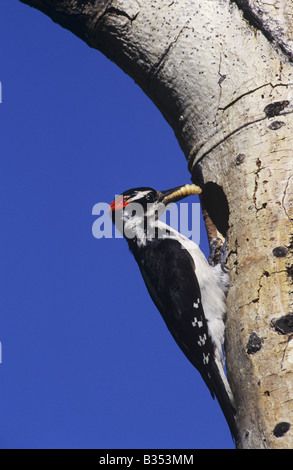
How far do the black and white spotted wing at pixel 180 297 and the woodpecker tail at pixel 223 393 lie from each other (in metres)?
0.05

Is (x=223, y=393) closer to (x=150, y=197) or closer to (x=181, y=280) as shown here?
(x=181, y=280)

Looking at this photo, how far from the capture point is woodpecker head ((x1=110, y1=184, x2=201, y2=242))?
168 inches

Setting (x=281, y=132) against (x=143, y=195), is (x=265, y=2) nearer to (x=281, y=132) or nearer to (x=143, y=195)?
(x=281, y=132)

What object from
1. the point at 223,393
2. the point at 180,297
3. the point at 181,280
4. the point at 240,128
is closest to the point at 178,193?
the point at 181,280

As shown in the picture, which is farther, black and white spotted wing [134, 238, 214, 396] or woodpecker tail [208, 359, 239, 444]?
black and white spotted wing [134, 238, 214, 396]

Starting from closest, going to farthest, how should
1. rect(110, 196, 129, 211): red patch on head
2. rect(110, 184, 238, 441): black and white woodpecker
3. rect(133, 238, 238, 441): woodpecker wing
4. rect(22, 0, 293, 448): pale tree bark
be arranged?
rect(22, 0, 293, 448): pale tree bark → rect(110, 184, 238, 441): black and white woodpecker → rect(133, 238, 238, 441): woodpecker wing → rect(110, 196, 129, 211): red patch on head

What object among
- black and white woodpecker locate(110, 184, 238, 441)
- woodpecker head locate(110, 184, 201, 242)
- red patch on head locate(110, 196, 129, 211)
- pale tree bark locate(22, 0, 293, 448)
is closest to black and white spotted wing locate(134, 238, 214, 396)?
black and white woodpecker locate(110, 184, 238, 441)

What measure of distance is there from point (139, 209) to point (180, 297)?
87 cm

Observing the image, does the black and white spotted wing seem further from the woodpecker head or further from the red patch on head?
the red patch on head

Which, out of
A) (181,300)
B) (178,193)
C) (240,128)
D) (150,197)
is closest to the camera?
(240,128)

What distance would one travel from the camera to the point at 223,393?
10.4 ft

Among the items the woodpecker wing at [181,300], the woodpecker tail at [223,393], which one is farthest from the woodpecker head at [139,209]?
the woodpecker tail at [223,393]

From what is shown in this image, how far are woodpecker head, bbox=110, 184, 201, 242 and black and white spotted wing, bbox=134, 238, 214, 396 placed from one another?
0.27m

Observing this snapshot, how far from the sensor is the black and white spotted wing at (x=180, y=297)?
362cm
